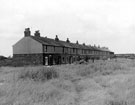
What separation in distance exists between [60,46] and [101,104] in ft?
127

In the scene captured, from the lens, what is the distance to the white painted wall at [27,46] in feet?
125

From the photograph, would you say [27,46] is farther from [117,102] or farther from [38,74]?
[117,102]

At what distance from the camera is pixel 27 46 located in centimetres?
3984

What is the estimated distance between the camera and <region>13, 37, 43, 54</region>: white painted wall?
1505 inches

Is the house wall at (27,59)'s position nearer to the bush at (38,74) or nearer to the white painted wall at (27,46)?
the white painted wall at (27,46)

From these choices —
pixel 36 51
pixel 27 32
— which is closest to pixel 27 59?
pixel 36 51

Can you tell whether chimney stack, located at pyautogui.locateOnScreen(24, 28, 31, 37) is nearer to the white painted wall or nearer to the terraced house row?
the terraced house row

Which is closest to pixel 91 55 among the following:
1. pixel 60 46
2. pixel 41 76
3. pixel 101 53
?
pixel 101 53

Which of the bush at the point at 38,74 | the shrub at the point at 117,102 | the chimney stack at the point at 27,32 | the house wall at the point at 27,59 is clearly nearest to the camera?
the shrub at the point at 117,102

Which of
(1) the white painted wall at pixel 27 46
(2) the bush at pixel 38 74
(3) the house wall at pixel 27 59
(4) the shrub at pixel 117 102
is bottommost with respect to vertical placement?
(4) the shrub at pixel 117 102

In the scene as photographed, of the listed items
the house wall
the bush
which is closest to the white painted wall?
the house wall

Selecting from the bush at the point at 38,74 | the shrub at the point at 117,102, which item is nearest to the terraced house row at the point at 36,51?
the bush at the point at 38,74

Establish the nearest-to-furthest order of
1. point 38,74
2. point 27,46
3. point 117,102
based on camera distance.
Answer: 1. point 117,102
2. point 38,74
3. point 27,46

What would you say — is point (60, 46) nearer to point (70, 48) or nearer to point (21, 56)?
point (70, 48)
